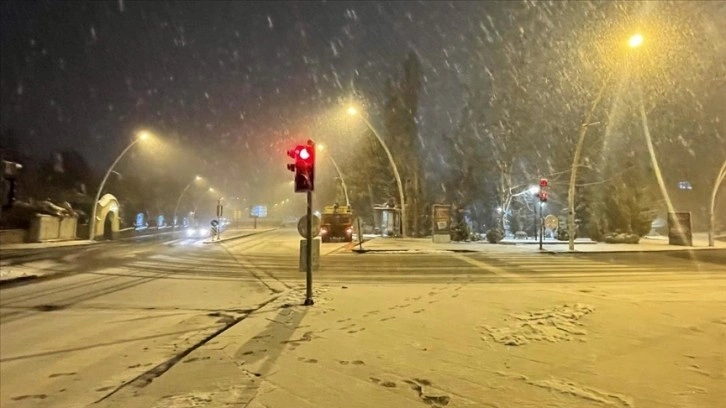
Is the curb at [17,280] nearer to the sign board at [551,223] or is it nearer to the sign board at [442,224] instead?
the sign board at [442,224]

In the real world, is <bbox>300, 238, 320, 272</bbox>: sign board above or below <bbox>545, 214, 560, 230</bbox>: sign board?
below

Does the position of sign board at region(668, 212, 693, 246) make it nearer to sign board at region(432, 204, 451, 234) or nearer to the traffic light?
sign board at region(432, 204, 451, 234)

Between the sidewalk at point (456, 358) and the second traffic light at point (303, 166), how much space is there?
7.91 feet

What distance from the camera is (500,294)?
41.1 ft

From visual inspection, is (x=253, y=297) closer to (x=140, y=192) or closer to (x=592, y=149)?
(x=592, y=149)

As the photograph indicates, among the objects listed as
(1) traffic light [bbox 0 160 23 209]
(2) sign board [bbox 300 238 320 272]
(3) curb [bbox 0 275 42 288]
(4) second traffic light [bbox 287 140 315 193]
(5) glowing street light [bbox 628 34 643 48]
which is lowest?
(3) curb [bbox 0 275 42 288]

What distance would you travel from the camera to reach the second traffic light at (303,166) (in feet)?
38.0

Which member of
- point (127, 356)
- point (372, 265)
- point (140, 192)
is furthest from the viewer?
point (140, 192)

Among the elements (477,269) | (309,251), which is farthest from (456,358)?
(477,269)

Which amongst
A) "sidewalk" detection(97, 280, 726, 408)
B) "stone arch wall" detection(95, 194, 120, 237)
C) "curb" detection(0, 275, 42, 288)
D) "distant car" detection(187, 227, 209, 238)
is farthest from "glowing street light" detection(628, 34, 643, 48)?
"stone arch wall" detection(95, 194, 120, 237)

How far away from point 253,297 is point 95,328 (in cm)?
409

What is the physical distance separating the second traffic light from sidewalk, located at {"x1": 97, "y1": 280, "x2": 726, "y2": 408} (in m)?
2.41

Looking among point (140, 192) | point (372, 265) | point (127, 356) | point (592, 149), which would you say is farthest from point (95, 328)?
point (140, 192)

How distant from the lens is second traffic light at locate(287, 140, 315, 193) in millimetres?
11594
